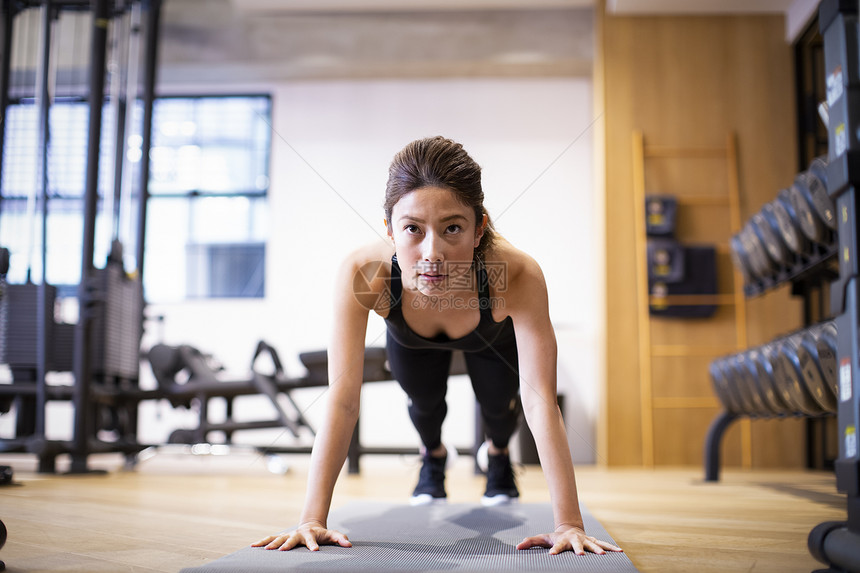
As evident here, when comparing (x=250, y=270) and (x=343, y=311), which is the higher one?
(x=250, y=270)

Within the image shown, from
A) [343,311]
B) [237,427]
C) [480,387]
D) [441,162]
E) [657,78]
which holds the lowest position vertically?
[237,427]

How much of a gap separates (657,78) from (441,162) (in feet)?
14.5

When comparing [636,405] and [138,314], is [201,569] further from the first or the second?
[636,405]

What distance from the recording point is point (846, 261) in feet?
3.82

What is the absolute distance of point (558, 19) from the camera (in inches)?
225

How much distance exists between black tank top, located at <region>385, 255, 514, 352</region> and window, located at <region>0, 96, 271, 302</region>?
14.1 feet

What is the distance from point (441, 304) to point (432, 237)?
22 centimetres

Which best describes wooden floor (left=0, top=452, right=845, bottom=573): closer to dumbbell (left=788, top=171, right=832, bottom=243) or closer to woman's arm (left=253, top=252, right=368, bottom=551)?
woman's arm (left=253, top=252, right=368, bottom=551)

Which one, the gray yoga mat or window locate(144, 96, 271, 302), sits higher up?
window locate(144, 96, 271, 302)

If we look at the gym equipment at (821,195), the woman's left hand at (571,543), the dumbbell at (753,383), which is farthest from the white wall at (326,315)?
the woman's left hand at (571,543)

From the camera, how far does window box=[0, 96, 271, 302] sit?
597 centimetres

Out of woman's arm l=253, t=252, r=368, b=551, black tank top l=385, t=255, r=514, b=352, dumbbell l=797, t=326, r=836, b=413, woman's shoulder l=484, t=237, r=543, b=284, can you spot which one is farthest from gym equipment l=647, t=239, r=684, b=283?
woman's arm l=253, t=252, r=368, b=551

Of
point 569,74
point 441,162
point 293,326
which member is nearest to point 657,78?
point 569,74

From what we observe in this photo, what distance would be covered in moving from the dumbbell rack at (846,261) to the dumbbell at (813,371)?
1101 millimetres
